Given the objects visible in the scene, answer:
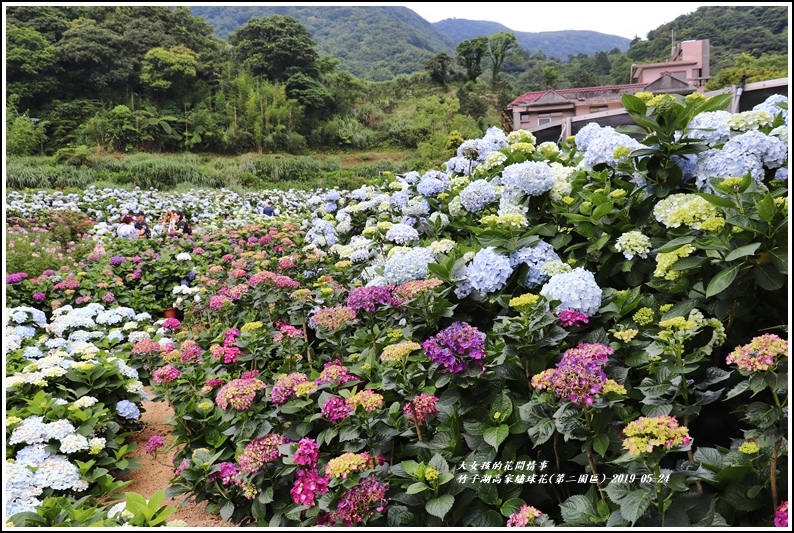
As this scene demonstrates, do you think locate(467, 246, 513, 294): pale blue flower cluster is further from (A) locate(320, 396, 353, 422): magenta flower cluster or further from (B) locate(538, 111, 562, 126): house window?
(B) locate(538, 111, 562, 126): house window

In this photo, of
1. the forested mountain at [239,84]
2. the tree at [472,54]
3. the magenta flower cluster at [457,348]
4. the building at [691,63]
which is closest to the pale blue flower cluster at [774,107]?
the magenta flower cluster at [457,348]

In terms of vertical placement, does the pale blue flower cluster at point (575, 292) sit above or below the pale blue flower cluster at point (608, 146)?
below

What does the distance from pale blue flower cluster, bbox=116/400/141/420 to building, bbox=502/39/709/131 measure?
10311 millimetres

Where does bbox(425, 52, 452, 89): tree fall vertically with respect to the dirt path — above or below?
above

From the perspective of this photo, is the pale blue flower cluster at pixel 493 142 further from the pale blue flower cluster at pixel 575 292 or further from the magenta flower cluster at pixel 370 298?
the pale blue flower cluster at pixel 575 292

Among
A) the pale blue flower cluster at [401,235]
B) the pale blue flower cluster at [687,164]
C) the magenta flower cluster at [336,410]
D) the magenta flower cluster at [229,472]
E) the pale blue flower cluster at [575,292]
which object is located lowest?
the magenta flower cluster at [229,472]

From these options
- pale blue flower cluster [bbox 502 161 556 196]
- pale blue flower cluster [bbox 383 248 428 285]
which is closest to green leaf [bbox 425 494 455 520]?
pale blue flower cluster [bbox 383 248 428 285]

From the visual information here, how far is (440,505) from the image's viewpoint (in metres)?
1.09

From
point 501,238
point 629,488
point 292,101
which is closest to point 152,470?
point 501,238

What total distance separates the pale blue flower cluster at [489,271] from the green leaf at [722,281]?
0.51 meters

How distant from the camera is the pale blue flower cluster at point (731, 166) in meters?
1.33

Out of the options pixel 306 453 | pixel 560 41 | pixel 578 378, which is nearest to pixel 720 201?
pixel 578 378

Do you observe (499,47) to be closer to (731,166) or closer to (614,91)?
(614,91)

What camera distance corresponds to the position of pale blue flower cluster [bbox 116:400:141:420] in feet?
7.88
